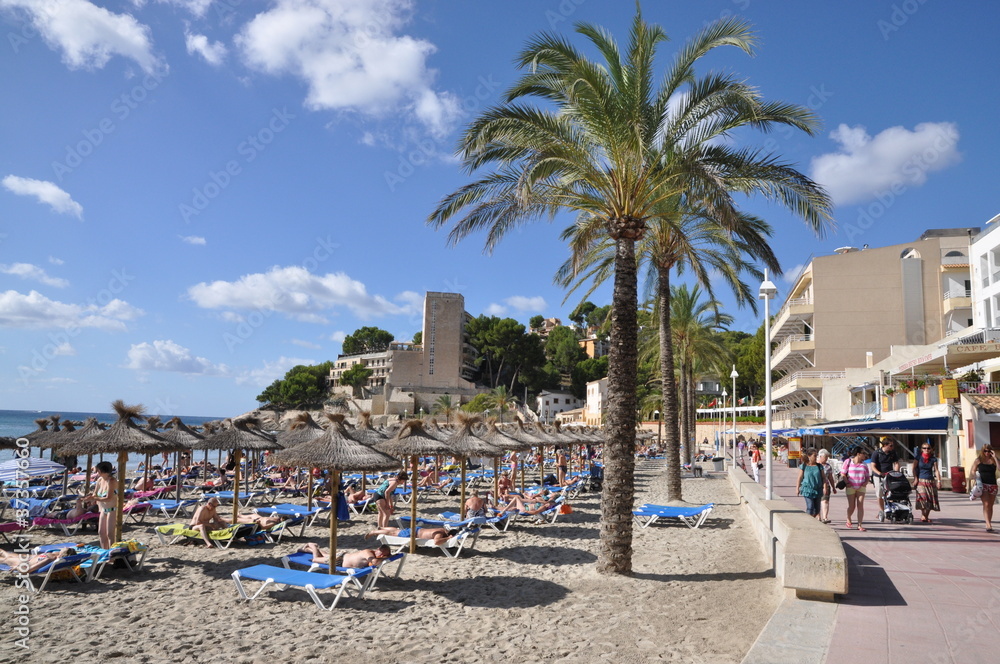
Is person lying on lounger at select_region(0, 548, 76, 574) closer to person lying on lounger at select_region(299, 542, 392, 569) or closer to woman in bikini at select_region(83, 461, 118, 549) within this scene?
woman in bikini at select_region(83, 461, 118, 549)

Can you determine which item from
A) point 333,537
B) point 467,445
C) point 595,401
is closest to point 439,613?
point 333,537

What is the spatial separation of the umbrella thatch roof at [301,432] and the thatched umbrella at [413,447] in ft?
17.2

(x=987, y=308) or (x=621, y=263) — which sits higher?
(x=987, y=308)

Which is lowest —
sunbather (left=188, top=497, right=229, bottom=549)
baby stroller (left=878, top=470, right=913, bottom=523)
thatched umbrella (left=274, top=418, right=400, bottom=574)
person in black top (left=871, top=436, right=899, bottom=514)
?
sunbather (left=188, top=497, right=229, bottom=549)

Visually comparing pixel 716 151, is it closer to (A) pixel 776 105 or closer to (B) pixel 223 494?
(A) pixel 776 105

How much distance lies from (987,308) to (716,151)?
27379mm

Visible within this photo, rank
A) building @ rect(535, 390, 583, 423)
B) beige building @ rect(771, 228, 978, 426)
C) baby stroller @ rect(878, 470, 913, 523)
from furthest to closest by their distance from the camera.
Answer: building @ rect(535, 390, 583, 423) → beige building @ rect(771, 228, 978, 426) → baby stroller @ rect(878, 470, 913, 523)

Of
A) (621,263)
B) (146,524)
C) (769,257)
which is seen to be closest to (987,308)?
(769,257)

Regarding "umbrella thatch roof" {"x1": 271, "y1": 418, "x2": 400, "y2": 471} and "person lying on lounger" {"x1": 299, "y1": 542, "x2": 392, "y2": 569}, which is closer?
"person lying on lounger" {"x1": 299, "y1": 542, "x2": 392, "y2": 569}

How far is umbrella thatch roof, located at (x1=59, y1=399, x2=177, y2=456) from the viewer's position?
10.6 meters

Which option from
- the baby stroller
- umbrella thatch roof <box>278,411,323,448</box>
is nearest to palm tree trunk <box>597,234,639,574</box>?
the baby stroller

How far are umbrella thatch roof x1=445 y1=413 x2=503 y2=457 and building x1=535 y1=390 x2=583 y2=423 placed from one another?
71543mm

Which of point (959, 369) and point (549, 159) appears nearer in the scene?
point (549, 159)

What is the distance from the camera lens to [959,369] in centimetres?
2420
